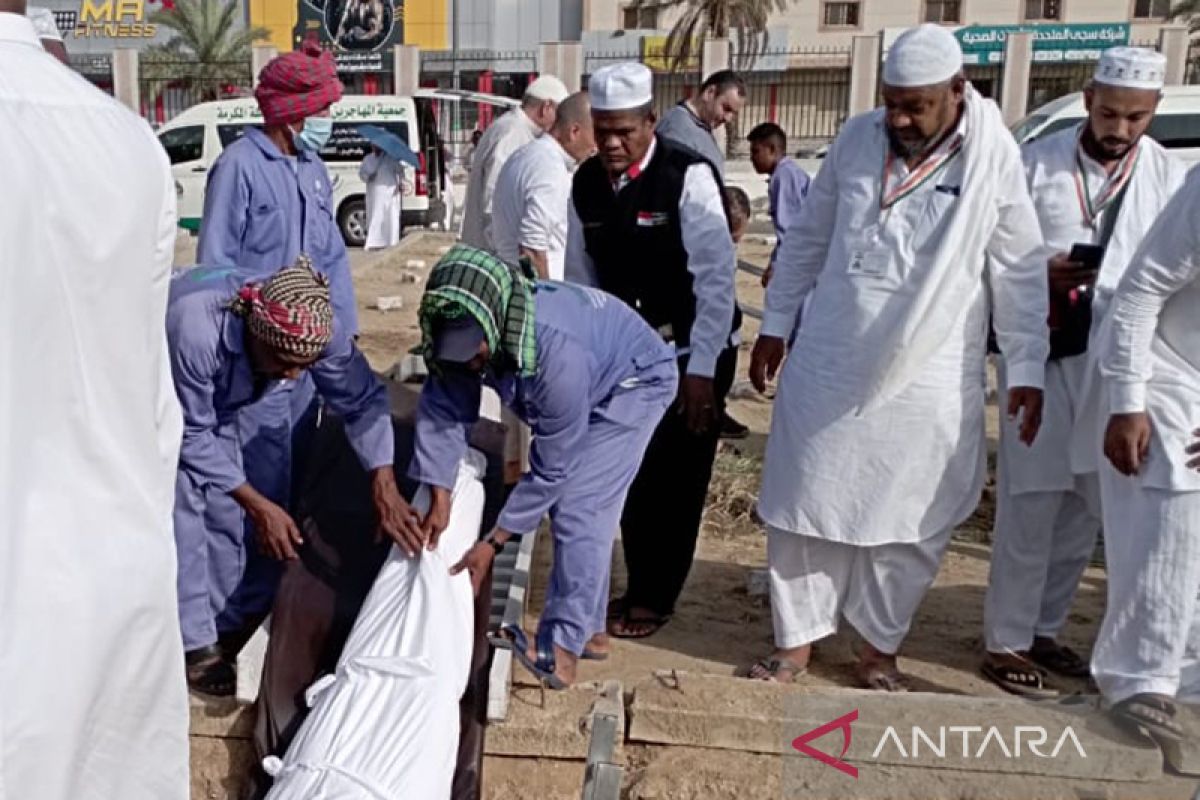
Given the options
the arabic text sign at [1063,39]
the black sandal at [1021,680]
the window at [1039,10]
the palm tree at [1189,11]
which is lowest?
the black sandal at [1021,680]

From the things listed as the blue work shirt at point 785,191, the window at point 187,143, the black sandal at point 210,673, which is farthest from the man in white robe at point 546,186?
the window at point 187,143

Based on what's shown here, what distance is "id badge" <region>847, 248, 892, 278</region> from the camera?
3.31m

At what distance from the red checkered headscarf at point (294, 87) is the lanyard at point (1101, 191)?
2.33m

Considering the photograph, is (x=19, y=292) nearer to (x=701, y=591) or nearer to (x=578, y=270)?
(x=578, y=270)

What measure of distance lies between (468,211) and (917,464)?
341 centimetres

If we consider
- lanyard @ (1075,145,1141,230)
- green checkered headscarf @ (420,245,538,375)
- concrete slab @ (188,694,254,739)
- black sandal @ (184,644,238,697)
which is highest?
lanyard @ (1075,145,1141,230)

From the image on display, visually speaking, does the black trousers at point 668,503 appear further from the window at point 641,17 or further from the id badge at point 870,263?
the window at point 641,17

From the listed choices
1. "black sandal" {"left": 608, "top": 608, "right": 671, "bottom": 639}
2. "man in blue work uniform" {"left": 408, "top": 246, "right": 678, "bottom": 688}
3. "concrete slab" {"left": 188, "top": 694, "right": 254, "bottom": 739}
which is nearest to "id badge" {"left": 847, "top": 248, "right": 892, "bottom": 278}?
"man in blue work uniform" {"left": 408, "top": 246, "right": 678, "bottom": 688}

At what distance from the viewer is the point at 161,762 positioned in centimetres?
158

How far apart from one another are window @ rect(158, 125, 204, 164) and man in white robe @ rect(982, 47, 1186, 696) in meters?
14.2

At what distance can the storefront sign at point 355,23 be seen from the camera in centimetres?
4078

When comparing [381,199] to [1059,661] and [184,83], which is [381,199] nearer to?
[1059,661]

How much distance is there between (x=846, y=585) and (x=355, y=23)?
4047 cm

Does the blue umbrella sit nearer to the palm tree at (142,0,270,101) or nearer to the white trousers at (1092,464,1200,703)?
the white trousers at (1092,464,1200,703)
